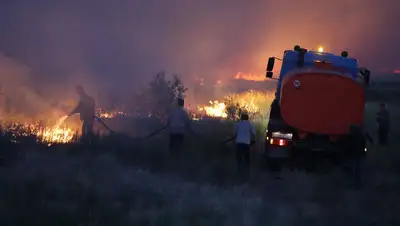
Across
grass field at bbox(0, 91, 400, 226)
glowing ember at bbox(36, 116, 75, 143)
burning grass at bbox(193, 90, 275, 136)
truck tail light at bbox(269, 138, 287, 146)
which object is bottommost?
grass field at bbox(0, 91, 400, 226)

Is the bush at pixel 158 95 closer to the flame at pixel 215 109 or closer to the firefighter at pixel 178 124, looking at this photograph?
the flame at pixel 215 109

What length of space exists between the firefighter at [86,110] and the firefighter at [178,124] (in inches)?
126

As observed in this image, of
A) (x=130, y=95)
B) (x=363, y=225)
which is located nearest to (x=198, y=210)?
(x=363, y=225)

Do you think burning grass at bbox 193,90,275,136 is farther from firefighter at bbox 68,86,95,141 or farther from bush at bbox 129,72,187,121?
firefighter at bbox 68,86,95,141

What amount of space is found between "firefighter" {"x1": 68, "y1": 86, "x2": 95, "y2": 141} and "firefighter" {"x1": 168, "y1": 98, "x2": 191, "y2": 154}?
3.20 meters

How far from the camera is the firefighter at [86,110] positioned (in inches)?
617

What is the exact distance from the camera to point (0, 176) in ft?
32.9

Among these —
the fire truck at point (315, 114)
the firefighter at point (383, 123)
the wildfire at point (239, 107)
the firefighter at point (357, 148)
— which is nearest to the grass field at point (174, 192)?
the firefighter at point (357, 148)

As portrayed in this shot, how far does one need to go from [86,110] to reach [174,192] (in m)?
6.88

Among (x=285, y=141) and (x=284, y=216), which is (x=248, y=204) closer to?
(x=284, y=216)

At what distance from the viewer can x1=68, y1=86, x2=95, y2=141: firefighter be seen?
15664mm

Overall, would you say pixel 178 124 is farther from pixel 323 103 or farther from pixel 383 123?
pixel 383 123

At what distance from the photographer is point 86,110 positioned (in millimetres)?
15812

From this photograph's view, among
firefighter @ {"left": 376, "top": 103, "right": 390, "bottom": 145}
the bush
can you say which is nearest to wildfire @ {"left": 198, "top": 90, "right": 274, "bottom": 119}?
the bush
